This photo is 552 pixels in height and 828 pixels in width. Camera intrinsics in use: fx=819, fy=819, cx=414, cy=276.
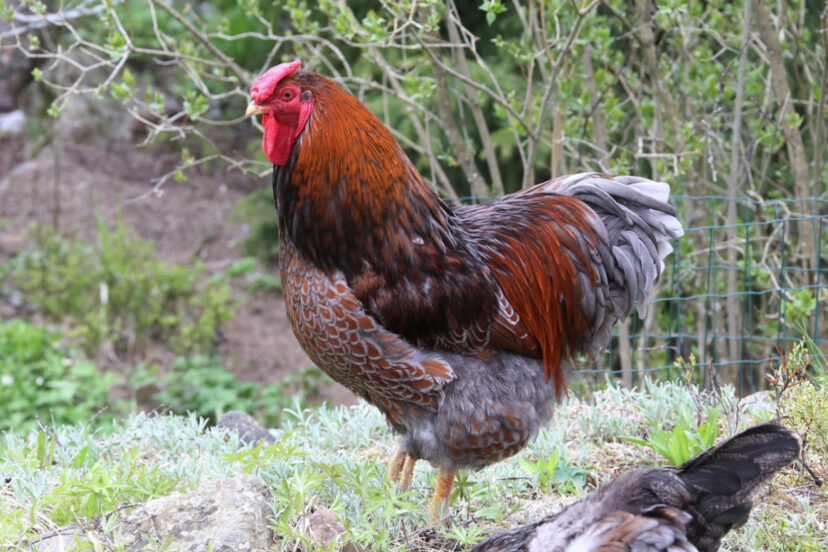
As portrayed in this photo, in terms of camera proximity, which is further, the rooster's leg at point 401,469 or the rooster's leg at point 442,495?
the rooster's leg at point 401,469

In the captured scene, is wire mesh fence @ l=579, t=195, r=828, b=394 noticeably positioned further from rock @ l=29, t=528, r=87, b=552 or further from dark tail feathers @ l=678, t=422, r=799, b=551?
rock @ l=29, t=528, r=87, b=552

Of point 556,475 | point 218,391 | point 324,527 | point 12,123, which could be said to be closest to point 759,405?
point 556,475

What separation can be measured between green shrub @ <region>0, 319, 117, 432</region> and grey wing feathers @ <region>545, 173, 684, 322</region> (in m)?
4.92

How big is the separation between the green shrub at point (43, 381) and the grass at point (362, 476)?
2463mm

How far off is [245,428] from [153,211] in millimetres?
6627

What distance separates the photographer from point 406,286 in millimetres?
3436

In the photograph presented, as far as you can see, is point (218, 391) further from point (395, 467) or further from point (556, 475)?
point (556, 475)

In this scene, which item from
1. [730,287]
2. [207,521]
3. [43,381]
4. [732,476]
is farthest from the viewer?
[43,381]

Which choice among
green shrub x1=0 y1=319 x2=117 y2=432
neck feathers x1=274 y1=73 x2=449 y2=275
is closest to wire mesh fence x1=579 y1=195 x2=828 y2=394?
neck feathers x1=274 y1=73 x2=449 y2=275

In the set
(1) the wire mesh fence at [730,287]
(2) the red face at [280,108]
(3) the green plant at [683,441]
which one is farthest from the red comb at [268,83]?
(1) the wire mesh fence at [730,287]

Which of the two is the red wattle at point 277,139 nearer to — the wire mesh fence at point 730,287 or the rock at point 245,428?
the rock at point 245,428

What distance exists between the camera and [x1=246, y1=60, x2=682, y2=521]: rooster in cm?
336

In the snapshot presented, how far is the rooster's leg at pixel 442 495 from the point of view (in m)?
3.64

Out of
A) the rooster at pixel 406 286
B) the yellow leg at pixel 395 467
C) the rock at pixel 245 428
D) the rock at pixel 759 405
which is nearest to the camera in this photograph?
the rooster at pixel 406 286
